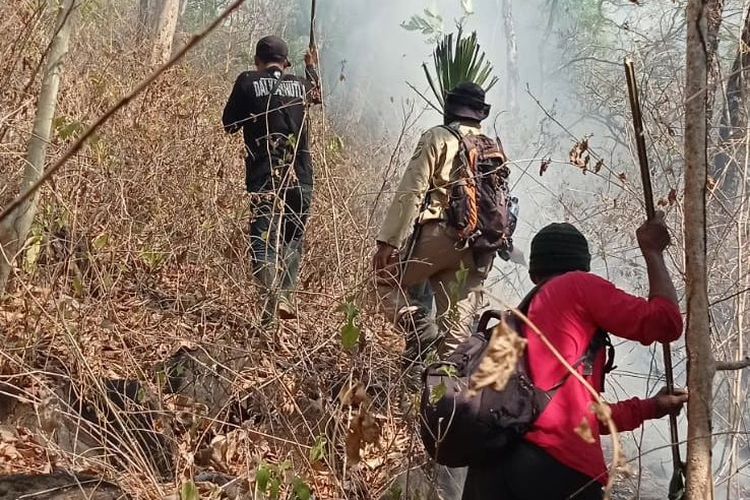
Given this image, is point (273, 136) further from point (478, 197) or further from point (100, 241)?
point (478, 197)

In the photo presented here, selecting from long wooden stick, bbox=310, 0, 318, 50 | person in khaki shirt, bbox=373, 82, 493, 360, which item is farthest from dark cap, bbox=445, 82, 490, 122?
long wooden stick, bbox=310, 0, 318, 50

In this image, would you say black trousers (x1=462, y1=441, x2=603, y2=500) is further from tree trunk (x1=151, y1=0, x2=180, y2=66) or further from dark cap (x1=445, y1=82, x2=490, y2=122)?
tree trunk (x1=151, y1=0, x2=180, y2=66)

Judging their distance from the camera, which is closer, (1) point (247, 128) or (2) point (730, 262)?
(2) point (730, 262)

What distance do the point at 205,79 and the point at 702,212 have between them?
256 inches

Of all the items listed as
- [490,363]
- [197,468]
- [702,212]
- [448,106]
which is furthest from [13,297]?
[490,363]

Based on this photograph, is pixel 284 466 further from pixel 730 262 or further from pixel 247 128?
pixel 247 128

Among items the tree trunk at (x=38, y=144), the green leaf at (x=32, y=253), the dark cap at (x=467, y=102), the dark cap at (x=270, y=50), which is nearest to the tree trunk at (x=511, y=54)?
the dark cap at (x=270, y=50)

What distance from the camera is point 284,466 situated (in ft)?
8.66

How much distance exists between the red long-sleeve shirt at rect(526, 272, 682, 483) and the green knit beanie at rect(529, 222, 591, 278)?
0.15 metres

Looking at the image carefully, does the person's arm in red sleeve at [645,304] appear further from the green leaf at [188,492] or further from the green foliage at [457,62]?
the green foliage at [457,62]

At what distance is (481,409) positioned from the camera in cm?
230

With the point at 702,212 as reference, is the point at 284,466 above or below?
below

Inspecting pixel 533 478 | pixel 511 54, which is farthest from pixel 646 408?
pixel 511 54

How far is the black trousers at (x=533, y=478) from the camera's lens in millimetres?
2321
